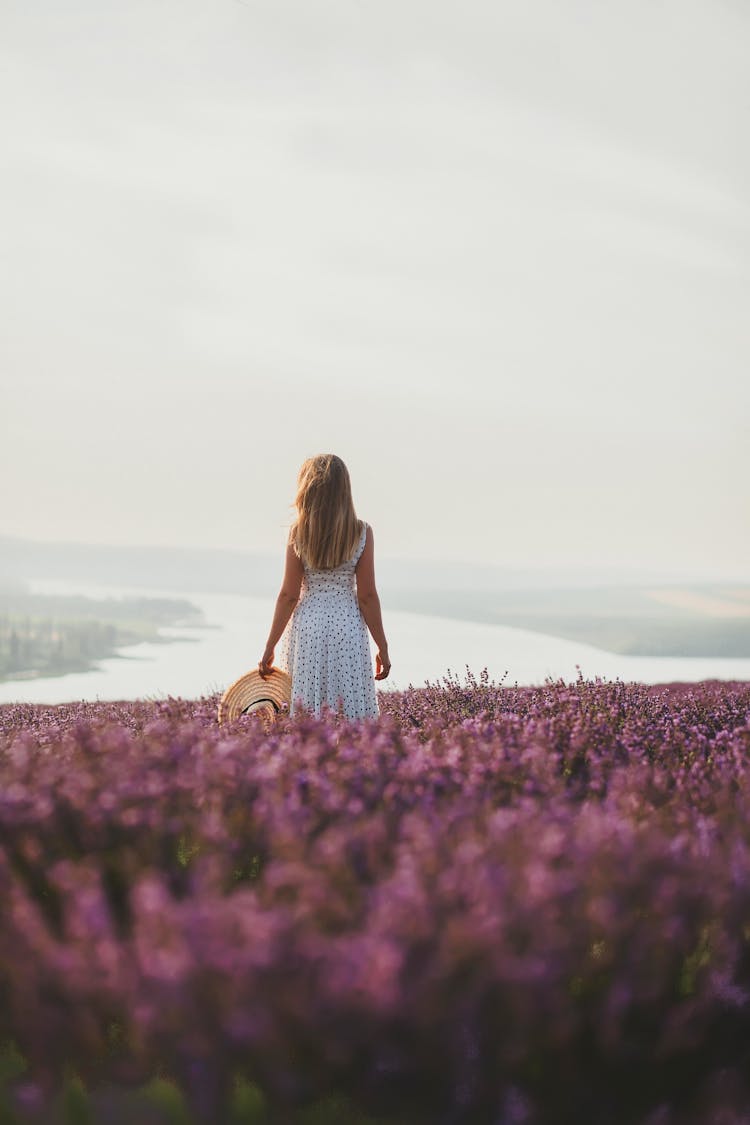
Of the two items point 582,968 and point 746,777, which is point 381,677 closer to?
point 746,777

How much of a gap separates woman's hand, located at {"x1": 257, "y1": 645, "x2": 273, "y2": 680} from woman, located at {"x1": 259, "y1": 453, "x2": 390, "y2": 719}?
0.02 metres

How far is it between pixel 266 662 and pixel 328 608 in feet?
2.00

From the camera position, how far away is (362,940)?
1.90 m

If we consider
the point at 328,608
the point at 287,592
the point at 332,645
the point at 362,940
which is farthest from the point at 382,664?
the point at 362,940

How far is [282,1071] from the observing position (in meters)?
2.12

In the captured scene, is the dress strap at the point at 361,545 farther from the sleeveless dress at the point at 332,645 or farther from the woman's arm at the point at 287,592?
the woman's arm at the point at 287,592

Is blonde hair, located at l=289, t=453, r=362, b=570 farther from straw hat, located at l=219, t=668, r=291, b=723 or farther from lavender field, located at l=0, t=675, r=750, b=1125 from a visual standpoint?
lavender field, located at l=0, t=675, r=750, b=1125

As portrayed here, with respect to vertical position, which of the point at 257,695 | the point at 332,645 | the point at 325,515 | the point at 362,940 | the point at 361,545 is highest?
the point at 325,515

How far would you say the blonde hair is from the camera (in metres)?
6.27

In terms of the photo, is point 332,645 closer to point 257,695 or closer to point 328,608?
point 328,608

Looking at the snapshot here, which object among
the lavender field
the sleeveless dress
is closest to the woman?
the sleeveless dress

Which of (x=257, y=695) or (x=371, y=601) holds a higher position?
(x=371, y=601)

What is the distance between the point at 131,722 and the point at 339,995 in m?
5.60

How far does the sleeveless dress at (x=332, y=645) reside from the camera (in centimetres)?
653
